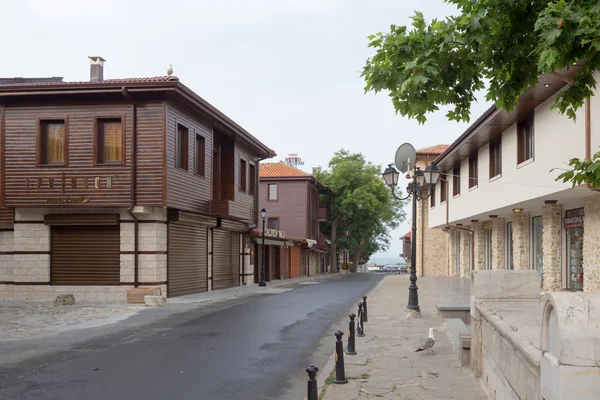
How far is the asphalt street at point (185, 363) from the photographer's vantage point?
24.2ft

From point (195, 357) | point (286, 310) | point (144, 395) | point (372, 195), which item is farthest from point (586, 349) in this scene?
point (372, 195)

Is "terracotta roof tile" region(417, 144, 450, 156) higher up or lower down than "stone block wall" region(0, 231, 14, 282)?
higher up

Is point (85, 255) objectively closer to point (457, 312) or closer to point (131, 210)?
point (131, 210)

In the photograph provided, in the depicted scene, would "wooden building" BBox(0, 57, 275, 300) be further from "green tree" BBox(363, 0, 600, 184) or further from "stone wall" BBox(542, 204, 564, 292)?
"green tree" BBox(363, 0, 600, 184)

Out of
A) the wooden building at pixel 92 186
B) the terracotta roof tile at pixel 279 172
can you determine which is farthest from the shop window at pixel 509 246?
the terracotta roof tile at pixel 279 172

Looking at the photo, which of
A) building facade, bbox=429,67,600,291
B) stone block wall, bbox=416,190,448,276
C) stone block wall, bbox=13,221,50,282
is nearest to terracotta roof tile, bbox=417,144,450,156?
stone block wall, bbox=416,190,448,276

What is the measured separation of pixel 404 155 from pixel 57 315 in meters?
10.7

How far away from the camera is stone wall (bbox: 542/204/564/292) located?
18.1 m

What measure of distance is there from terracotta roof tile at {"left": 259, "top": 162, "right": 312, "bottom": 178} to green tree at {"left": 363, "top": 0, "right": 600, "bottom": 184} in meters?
44.7

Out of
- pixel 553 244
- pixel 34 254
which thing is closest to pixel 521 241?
pixel 553 244

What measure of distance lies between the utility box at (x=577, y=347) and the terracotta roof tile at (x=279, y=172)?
47730 millimetres

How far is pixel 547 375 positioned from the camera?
3.26 m

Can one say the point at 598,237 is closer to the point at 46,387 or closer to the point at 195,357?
the point at 195,357

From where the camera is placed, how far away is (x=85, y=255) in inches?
830
